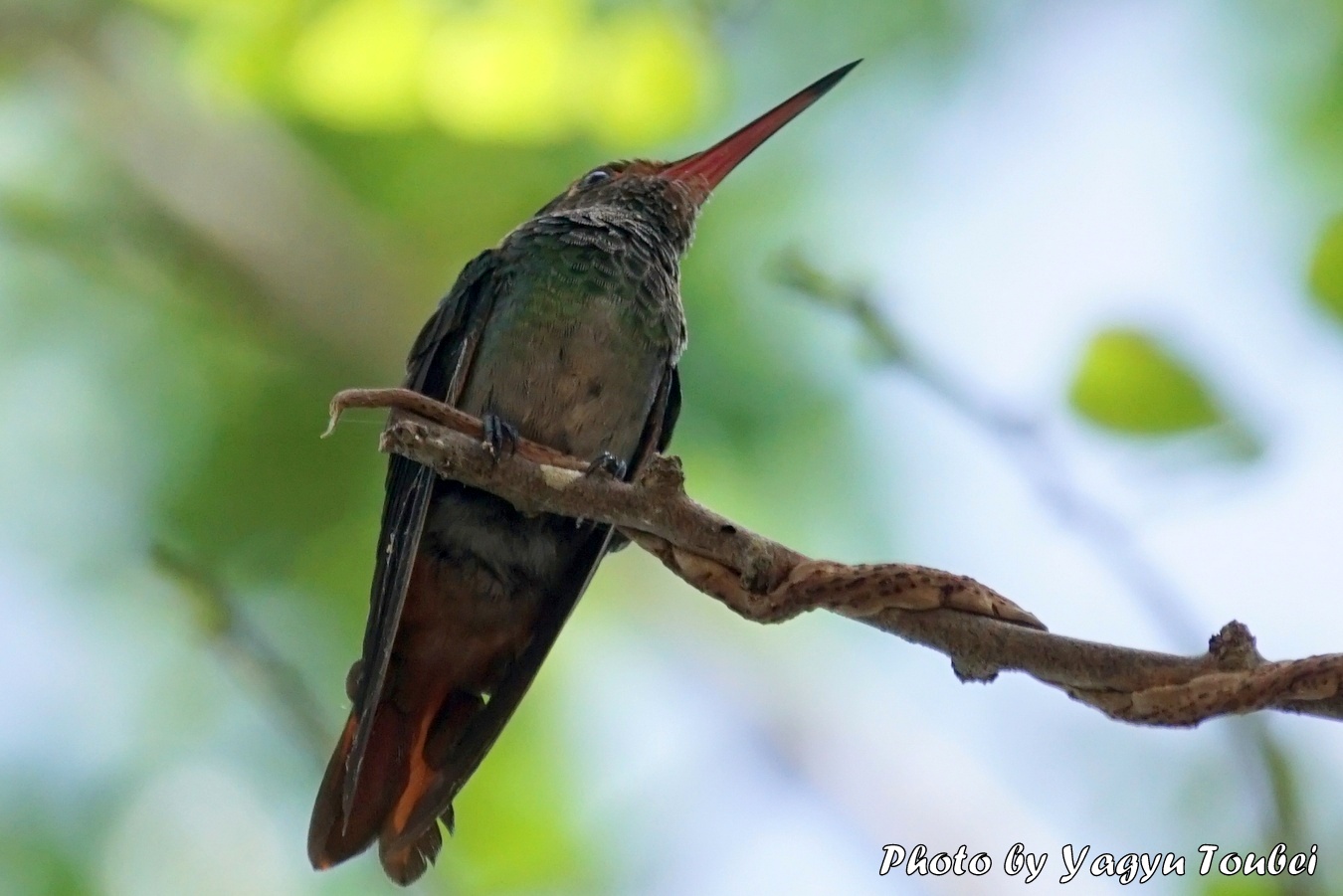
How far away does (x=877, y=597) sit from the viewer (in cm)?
251

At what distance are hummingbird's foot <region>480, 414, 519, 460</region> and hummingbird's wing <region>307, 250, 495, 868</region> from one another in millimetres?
488

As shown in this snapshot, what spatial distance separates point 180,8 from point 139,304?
1.96 meters

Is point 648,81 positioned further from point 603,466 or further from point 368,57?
point 603,466

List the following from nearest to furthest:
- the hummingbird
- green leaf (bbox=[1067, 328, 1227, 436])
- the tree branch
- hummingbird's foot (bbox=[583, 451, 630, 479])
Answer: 1. the tree branch
2. hummingbird's foot (bbox=[583, 451, 630, 479])
3. green leaf (bbox=[1067, 328, 1227, 436])
4. the hummingbird

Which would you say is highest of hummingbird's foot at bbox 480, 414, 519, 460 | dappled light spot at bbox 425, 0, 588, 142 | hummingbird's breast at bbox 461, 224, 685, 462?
dappled light spot at bbox 425, 0, 588, 142

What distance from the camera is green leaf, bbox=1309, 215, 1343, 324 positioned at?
318 cm

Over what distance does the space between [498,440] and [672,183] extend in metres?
2.49

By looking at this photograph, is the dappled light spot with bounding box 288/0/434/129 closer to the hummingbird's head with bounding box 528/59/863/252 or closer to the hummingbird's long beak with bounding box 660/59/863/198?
the hummingbird's head with bounding box 528/59/863/252

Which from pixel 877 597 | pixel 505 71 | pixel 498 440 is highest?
pixel 505 71

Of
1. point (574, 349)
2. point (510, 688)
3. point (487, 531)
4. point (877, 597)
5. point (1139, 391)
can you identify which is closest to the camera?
point (877, 597)

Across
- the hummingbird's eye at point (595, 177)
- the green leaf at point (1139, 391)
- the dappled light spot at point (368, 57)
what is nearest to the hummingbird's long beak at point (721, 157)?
the hummingbird's eye at point (595, 177)

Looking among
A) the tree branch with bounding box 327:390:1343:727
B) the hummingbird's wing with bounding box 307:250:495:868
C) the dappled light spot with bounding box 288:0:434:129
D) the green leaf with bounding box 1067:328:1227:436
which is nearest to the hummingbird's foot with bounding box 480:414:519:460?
the tree branch with bounding box 327:390:1343:727

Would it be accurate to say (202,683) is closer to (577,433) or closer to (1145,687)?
(577,433)

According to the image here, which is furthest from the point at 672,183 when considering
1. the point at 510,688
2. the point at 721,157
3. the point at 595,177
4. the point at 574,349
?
the point at 510,688
